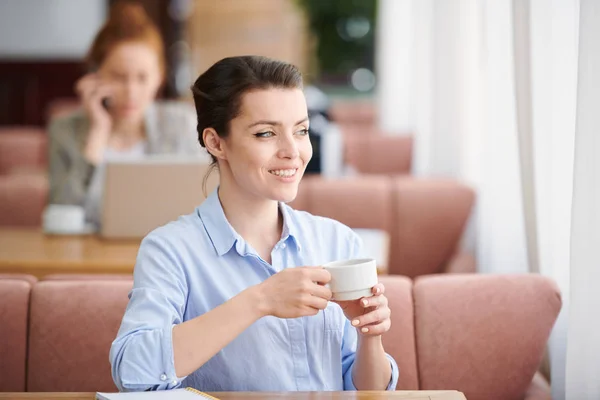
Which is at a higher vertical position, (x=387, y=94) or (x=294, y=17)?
(x=294, y=17)

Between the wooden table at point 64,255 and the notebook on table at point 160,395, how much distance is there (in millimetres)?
1162

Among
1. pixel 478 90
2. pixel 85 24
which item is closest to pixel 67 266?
pixel 478 90

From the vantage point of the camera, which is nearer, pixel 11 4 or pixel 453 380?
pixel 453 380

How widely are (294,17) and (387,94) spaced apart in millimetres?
2782

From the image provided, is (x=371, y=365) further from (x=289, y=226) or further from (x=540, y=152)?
(x=540, y=152)

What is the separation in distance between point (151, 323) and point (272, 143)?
0.41 meters

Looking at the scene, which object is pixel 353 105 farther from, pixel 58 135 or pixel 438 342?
pixel 438 342

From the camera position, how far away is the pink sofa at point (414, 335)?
80.4 inches

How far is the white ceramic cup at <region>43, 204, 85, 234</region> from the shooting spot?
10.3ft

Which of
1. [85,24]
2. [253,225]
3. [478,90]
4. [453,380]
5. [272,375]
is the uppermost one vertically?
[85,24]

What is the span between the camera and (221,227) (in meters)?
1.73

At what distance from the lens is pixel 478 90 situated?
366 centimetres

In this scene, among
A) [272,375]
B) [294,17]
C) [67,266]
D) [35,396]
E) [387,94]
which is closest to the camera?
[35,396]

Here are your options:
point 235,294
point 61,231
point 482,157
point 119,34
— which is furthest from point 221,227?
point 119,34
